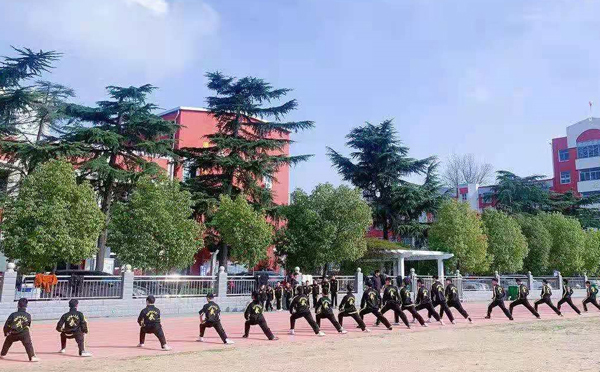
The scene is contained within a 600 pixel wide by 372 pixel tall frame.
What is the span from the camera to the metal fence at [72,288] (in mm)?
17953

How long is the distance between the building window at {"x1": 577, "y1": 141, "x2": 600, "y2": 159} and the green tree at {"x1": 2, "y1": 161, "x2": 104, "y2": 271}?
5388 centimetres

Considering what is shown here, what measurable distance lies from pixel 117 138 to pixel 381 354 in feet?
71.9

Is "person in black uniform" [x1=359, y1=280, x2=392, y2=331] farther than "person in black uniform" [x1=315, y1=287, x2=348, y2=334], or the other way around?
"person in black uniform" [x1=359, y1=280, x2=392, y2=331]

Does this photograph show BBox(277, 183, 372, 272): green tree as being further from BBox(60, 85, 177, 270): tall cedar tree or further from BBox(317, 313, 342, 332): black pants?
BBox(317, 313, 342, 332): black pants

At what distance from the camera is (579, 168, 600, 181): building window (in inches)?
2306

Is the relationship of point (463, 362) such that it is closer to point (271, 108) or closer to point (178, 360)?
point (178, 360)

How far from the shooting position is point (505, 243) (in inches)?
1380

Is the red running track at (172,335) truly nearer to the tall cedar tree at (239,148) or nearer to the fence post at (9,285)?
the fence post at (9,285)

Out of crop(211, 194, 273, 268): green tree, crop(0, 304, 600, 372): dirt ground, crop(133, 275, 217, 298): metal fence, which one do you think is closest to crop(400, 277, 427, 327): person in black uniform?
crop(0, 304, 600, 372): dirt ground

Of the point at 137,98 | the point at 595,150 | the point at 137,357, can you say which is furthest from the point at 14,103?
the point at 595,150

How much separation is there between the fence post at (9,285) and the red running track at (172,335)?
1.49 meters

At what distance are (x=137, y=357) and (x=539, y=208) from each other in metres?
46.3

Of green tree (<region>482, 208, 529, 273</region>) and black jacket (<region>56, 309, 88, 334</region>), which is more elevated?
green tree (<region>482, 208, 529, 273</region>)

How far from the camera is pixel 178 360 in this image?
34.0ft
